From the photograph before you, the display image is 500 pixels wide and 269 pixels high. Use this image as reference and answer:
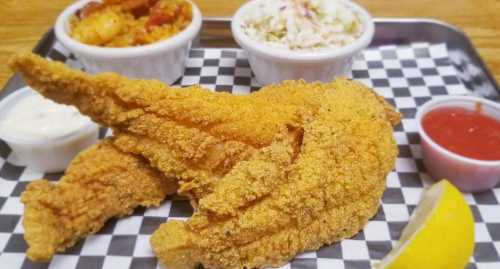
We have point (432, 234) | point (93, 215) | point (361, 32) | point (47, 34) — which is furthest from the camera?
point (47, 34)

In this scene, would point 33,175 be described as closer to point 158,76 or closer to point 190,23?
point 158,76

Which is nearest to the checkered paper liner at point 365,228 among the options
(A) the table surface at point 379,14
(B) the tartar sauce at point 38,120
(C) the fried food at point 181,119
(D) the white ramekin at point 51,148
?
(D) the white ramekin at point 51,148

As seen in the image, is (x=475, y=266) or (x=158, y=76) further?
(x=158, y=76)

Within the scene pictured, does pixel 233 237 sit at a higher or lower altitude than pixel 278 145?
lower

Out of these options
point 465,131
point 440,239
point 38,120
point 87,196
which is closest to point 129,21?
point 38,120

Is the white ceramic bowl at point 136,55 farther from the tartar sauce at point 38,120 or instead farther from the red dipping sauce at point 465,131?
the red dipping sauce at point 465,131

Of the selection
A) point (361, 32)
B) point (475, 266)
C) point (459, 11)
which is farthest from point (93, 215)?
point (459, 11)

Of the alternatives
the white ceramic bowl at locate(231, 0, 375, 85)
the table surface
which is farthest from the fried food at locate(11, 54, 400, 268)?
the table surface

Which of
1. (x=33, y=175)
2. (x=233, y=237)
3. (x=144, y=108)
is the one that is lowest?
(x=33, y=175)
